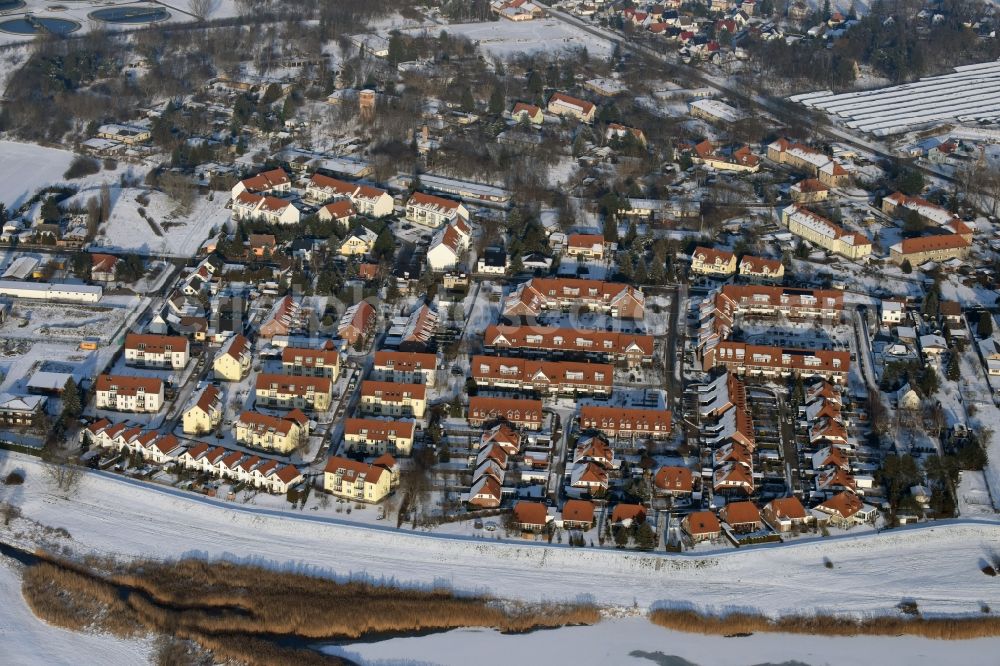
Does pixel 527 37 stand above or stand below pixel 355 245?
below

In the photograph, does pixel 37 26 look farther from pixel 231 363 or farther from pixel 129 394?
pixel 129 394

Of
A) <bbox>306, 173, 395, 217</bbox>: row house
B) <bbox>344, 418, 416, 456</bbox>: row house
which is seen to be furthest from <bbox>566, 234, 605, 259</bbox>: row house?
<bbox>344, 418, 416, 456</bbox>: row house

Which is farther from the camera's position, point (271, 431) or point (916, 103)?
point (916, 103)

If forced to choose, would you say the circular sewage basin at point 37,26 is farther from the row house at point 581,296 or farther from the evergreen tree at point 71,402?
the evergreen tree at point 71,402

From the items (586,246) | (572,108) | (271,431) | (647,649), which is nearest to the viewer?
(647,649)

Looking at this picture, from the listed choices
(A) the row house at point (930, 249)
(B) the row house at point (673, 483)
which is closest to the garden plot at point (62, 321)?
(B) the row house at point (673, 483)

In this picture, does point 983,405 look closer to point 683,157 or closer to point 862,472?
point 862,472

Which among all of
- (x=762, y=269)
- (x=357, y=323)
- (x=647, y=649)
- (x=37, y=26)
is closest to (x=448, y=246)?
(x=357, y=323)

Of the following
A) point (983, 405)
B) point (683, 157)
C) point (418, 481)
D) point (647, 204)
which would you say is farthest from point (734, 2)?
point (418, 481)
